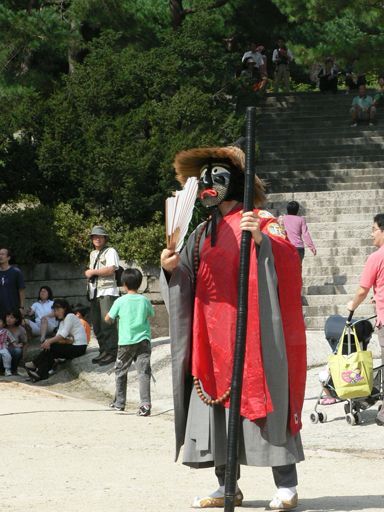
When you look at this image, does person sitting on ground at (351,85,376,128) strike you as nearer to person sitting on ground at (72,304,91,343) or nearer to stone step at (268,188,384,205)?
stone step at (268,188,384,205)

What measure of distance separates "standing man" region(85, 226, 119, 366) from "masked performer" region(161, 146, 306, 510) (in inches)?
289

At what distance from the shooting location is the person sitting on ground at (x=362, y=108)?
23750mm

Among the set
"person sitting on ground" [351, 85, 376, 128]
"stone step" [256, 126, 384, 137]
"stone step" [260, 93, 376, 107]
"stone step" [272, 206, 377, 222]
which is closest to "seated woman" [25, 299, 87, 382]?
"stone step" [272, 206, 377, 222]

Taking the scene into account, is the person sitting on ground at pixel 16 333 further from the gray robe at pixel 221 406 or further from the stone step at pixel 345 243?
the gray robe at pixel 221 406

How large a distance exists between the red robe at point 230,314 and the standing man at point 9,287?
329 inches

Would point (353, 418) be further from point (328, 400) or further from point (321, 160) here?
point (321, 160)

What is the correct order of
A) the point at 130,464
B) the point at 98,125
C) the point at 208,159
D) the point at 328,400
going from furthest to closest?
the point at 98,125, the point at 328,400, the point at 130,464, the point at 208,159

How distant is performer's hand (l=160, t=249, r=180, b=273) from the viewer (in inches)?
246

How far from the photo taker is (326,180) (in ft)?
69.6

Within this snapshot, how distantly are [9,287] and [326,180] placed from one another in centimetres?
818

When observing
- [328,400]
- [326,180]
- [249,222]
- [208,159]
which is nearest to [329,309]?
[326,180]

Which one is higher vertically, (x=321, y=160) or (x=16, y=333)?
(x=321, y=160)

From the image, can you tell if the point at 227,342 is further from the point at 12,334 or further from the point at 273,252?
the point at 12,334

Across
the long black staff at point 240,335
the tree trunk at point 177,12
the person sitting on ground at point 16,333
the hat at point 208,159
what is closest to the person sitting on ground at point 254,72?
the tree trunk at point 177,12
